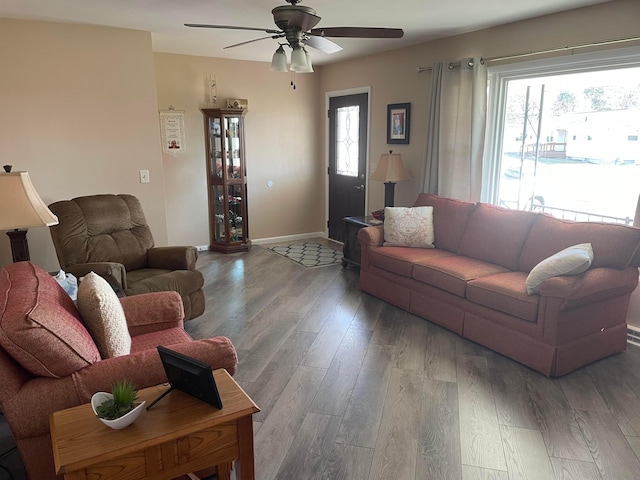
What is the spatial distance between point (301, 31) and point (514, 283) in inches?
87.5

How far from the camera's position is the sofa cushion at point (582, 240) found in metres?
3.05

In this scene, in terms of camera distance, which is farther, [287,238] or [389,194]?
[287,238]

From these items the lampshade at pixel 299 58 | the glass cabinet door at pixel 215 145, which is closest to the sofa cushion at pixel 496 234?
the lampshade at pixel 299 58

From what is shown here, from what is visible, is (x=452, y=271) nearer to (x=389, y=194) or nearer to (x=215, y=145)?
(x=389, y=194)

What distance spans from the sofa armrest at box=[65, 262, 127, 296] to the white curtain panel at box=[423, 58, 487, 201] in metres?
3.15

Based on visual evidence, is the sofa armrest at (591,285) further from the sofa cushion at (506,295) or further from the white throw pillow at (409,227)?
the white throw pillow at (409,227)

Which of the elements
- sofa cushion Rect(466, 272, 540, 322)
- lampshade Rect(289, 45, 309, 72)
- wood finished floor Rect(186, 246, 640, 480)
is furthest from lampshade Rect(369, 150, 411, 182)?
lampshade Rect(289, 45, 309, 72)

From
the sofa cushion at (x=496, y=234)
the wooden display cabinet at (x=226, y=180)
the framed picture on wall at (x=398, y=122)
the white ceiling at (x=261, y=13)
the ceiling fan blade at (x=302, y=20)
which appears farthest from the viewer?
the wooden display cabinet at (x=226, y=180)

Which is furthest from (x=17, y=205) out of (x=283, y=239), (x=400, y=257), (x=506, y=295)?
(x=283, y=239)

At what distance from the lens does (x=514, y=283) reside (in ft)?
10.8

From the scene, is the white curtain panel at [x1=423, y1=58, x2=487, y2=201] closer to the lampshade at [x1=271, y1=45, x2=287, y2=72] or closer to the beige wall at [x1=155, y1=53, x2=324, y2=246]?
the lampshade at [x1=271, y1=45, x2=287, y2=72]

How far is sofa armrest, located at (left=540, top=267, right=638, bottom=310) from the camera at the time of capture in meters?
2.84

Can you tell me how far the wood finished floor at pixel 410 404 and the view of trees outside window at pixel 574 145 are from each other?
1.25 m

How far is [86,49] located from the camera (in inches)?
164
